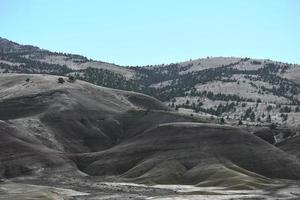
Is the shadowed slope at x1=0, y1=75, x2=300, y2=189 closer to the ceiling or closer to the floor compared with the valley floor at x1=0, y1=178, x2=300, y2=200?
closer to the ceiling

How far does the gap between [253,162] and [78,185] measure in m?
54.1

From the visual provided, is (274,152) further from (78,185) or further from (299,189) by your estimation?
(78,185)

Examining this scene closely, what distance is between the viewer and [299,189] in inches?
5615

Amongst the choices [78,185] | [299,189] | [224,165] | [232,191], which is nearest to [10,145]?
[78,185]

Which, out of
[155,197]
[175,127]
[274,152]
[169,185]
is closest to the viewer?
[155,197]

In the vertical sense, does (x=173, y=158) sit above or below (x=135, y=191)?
above

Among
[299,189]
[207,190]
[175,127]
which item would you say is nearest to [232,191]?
[207,190]

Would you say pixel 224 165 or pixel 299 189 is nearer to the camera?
pixel 299 189

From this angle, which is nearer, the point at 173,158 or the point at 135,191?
the point at 135,191

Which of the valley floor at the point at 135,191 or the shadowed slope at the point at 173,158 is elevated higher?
the shadowed slope at the point at 173,158

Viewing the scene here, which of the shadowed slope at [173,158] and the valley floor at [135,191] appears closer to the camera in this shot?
the valley floor at [135,191]

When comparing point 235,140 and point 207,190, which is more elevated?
point 235,140

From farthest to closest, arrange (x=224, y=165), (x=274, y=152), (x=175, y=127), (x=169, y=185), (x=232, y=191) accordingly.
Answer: (x=175, y=127) < (x=274, y=152) < (x=224, y=165) < (x=169, y=185) < (x=232, y=191)

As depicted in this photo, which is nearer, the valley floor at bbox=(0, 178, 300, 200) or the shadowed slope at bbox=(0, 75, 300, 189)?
the valley floor at bbox=(0, 178, 300, 200)
